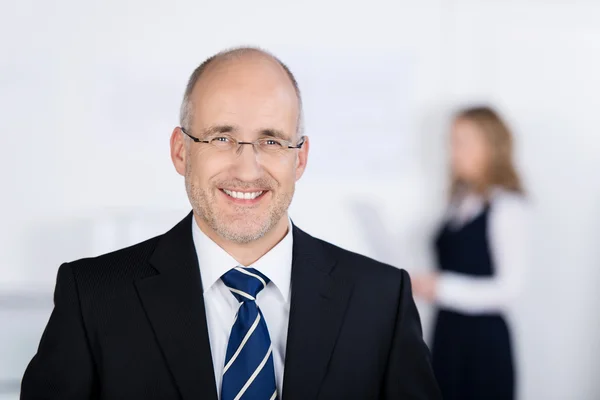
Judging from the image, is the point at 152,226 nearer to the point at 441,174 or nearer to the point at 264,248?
the point at 441,174

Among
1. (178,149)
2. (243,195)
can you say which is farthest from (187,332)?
(178,149)

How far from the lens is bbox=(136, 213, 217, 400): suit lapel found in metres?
1.37

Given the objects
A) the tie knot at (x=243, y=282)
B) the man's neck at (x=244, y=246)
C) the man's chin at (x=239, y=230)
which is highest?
Result: the man's chin at (x=239, y=230)

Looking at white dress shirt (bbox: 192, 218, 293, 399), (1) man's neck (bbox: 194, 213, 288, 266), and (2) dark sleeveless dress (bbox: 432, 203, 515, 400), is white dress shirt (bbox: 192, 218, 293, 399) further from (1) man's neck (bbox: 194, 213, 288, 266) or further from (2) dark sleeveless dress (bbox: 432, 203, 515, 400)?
(2) dark sleeveless dress (bbox: 432, 203, 515, 400)

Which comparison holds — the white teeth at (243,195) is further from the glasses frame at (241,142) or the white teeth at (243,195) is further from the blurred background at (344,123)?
the blurred background at (344,123)

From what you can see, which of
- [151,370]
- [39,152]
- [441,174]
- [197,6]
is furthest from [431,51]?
[151,370]

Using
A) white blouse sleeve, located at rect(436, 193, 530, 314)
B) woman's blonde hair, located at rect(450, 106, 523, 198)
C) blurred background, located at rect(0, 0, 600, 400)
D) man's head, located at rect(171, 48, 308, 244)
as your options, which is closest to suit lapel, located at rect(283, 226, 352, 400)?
man's head, located at rect(171, 48, 308, 244)

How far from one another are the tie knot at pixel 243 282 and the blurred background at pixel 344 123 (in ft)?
6.54

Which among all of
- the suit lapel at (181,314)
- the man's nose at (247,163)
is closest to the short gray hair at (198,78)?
the man's nose at (247,163)

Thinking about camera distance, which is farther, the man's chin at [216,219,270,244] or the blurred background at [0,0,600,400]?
the blurred background at [0,0,600,400]

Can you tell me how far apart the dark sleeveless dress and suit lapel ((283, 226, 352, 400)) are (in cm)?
176

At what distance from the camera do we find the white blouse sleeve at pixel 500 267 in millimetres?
3107

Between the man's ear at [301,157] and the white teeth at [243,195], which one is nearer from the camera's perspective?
the white teeth at [243,195]

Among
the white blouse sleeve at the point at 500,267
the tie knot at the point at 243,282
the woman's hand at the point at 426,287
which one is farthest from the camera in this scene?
the woman's hand at the point at 426,287
